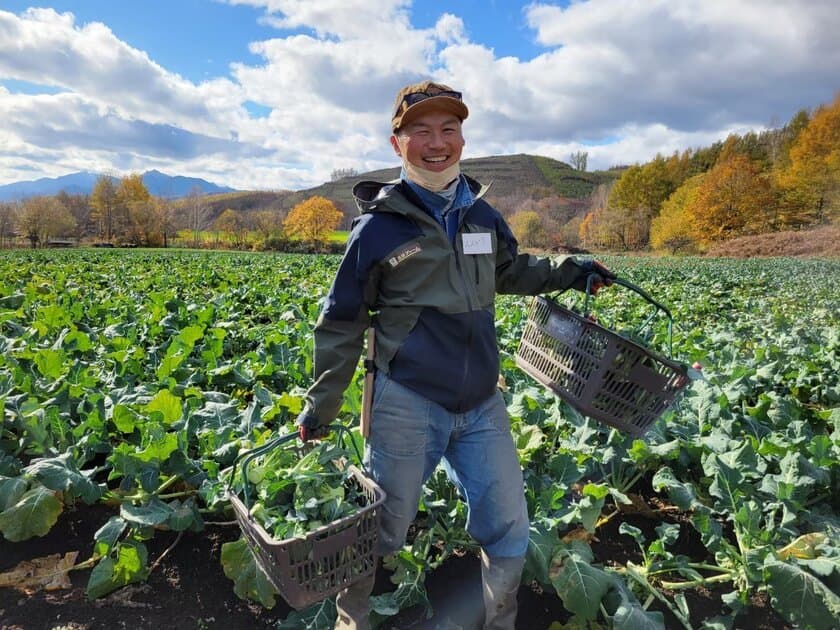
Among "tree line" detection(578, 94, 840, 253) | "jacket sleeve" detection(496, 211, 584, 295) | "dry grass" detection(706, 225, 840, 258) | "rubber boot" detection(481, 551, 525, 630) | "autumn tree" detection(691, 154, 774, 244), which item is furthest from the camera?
"autumn tree" detection(691, 154, 774, 244)

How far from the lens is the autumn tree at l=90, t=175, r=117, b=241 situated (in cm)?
6838

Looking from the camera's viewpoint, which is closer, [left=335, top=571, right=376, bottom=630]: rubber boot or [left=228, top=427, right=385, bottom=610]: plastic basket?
[left=228, top=427, right=385, bottom=610]: plastic basket

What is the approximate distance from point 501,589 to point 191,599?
150cm

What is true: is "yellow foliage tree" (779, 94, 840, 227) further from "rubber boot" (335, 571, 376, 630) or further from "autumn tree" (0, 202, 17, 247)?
"autumn tree" (0, 202, 17, 247)

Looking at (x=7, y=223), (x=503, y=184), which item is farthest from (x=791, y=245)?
(x=503, y=184)

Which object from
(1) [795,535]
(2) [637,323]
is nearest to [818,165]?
(2) [637,323]

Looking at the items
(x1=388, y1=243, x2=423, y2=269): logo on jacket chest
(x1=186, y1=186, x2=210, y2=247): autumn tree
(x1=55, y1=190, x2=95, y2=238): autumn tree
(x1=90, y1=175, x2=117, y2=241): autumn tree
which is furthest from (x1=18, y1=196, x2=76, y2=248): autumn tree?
(x1=388, y1=243, x2=423, y2=269): logo on jacket chest

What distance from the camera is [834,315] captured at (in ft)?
28.2

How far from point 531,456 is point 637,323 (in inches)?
229

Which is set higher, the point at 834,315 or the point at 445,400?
the point at 445,400

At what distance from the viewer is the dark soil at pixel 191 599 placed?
2.41m

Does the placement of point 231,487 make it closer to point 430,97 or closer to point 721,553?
point 430,97

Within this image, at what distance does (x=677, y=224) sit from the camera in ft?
173

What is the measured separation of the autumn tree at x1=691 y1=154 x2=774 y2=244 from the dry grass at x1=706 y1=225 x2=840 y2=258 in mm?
6553
